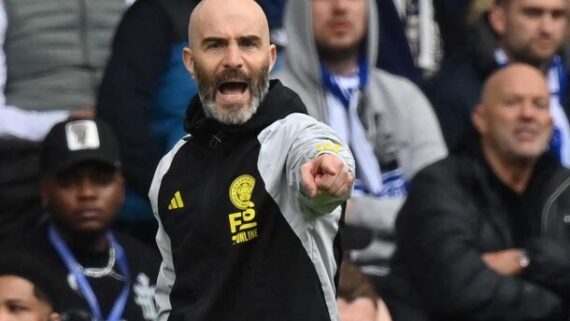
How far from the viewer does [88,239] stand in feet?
24.5

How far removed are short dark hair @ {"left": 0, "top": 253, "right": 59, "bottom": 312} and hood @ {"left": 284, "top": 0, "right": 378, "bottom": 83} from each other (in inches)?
64.1

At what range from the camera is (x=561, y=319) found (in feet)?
24.8

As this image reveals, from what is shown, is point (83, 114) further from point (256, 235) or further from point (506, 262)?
point (256, 235)

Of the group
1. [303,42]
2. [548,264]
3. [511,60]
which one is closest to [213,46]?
[548,264]

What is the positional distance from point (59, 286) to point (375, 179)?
1639 millimetres

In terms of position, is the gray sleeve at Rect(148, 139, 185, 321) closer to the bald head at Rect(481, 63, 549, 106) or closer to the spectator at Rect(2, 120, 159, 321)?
the spectator at Rect(2, 120, 159, 321)

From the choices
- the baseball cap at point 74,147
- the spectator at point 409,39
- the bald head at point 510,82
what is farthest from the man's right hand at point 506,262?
the spectator at point 409,39

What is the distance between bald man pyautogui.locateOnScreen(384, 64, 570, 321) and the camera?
24.4 feet

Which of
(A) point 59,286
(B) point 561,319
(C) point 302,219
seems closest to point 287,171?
(C) point 302,219

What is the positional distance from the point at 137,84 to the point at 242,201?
2888mm

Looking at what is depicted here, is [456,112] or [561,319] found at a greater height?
[456,112]

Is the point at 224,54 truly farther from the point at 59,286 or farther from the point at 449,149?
the point at 449,149

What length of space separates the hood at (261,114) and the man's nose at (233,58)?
14cm

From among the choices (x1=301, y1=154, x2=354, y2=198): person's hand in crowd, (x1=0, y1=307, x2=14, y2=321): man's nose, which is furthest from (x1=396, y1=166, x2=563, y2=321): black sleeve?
(x1=301, y1=154, x2=354, y2=198): person's hand in crowd
